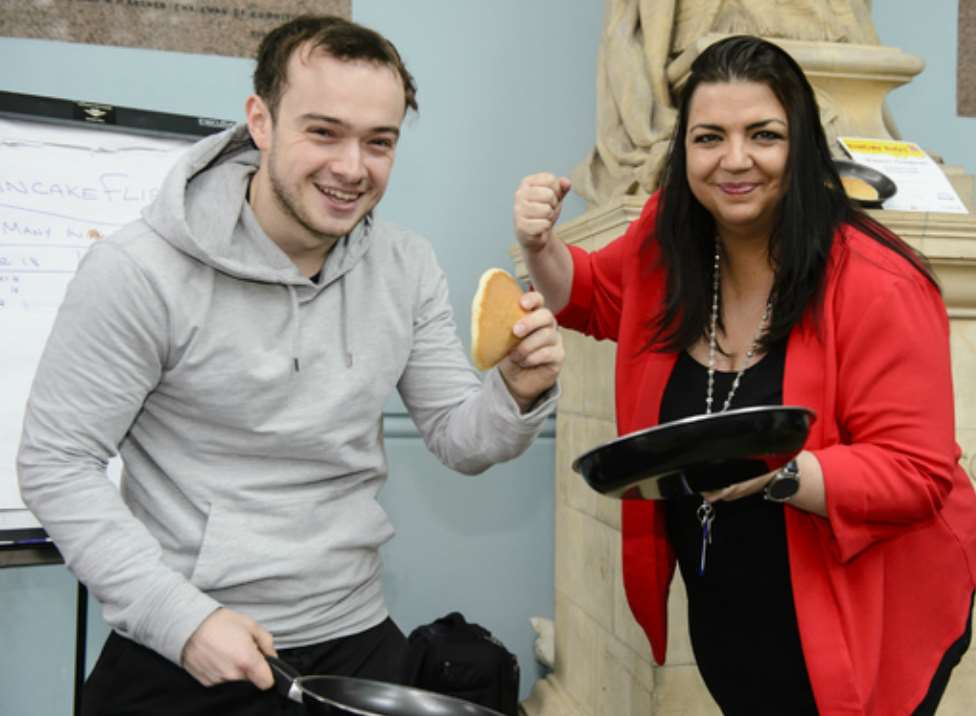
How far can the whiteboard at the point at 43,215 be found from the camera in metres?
1.66

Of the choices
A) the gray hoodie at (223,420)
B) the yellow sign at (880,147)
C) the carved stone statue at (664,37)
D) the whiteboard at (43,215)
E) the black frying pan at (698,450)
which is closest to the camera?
the black frying pan at (698,450)

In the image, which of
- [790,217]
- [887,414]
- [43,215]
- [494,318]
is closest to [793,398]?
[887,414]

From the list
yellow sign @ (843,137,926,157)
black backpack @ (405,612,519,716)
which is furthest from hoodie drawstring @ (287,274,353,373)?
yellow sign @ (843,137,926,157)

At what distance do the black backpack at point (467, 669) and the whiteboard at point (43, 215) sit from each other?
2.20 ft

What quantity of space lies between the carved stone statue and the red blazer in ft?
2.94

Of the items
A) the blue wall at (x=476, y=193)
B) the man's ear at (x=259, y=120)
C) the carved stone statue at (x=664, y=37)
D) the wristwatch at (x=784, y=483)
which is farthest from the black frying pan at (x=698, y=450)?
the blue wall at (x=476, y=193)

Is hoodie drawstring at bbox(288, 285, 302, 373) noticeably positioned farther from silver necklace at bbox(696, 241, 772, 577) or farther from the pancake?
the pancake

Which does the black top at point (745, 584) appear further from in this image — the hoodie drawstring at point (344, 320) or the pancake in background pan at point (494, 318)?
the hoodie drawstring at point (344, 320)

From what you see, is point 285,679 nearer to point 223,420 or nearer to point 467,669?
point 223,420

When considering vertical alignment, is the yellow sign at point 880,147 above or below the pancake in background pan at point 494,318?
above

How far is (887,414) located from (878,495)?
93mm

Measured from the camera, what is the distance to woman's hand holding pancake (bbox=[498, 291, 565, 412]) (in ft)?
3.48

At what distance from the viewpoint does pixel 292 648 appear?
3.72 ft

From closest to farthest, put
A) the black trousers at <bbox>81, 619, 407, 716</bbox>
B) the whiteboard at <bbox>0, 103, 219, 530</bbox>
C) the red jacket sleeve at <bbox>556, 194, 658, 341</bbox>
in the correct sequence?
the black trousers at <bbox>81, 619, 407, 716</bbox>
the red jacket sleeve at <bbox>556, 194, 658, 341</bbox>
the whiteboard at <bbox>0, 103, 219, 530</bbox>
